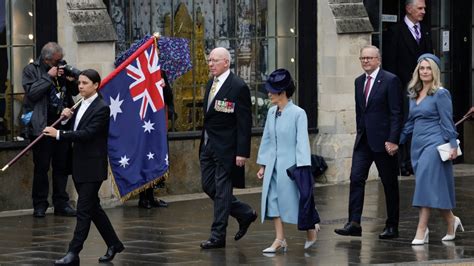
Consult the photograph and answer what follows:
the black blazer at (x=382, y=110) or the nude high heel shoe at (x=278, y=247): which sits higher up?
the black blazer at (x=382, y=110)

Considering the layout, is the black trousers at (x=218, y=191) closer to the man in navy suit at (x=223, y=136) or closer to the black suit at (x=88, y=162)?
the man in navy suit at (x=223, y=136)

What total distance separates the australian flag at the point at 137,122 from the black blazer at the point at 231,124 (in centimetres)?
257

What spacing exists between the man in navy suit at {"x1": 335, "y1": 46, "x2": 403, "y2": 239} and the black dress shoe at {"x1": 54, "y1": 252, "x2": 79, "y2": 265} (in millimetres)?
2859

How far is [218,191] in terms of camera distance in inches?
549

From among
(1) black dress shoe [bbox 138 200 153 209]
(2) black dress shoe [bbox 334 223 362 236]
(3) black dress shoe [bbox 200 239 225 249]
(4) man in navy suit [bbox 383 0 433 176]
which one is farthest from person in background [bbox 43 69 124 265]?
(4) man in navy suit [bbox 383 0 433 176]

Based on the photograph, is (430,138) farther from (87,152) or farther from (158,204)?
(158,204)

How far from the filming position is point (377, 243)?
1421 cm

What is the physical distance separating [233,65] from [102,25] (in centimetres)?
253

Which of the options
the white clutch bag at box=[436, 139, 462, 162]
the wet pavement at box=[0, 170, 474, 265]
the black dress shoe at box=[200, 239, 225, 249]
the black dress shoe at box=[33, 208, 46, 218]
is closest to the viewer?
the wet pavement at box=[0, 170, 474, 265]

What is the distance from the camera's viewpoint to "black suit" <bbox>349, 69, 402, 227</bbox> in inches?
570

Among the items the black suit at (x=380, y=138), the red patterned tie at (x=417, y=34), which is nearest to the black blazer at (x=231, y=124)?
the black suit at (x=380, y=138)

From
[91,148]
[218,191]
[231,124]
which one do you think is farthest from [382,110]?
[91,148]

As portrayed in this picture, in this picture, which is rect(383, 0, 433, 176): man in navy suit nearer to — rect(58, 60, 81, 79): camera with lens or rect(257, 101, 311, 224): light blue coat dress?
rect(58, 60, 81, 79): camera with lens

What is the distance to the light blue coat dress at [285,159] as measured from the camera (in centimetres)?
1353
